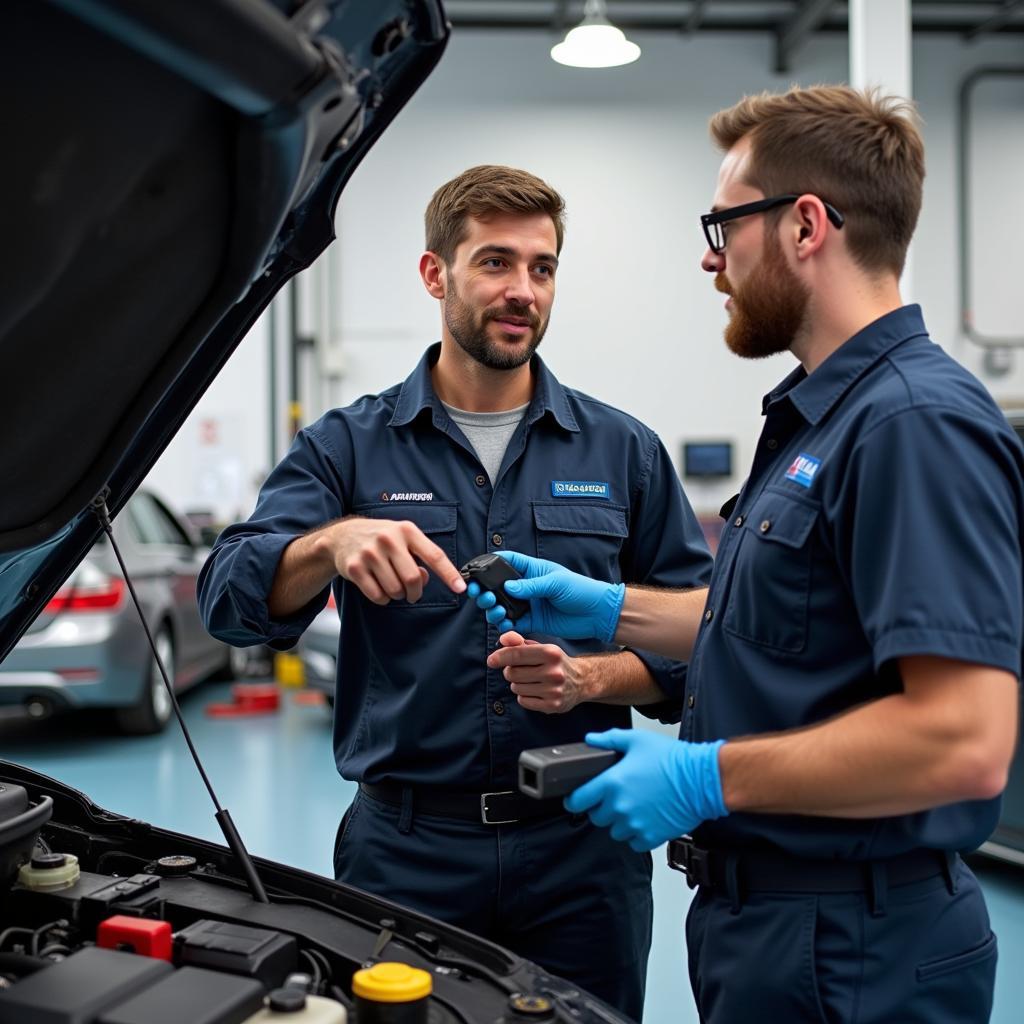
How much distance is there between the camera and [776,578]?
1.19 m

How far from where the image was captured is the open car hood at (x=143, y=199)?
834mm

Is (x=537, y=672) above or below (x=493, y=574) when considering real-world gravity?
below

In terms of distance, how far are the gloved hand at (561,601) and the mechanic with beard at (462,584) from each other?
0.17 ft

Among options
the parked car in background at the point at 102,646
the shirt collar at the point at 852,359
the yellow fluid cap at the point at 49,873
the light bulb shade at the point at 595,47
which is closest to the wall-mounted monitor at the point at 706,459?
the light bulb shade at the point at 595,47

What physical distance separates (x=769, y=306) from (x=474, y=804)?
2.83ft

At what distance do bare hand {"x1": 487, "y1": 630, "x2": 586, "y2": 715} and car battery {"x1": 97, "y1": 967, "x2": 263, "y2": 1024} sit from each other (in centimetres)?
65

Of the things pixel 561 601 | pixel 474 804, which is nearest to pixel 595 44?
pixel 561 601

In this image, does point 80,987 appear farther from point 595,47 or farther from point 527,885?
point 595,47

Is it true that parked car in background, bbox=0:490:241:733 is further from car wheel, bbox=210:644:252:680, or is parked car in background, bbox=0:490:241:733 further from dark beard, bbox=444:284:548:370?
dark beard, bbox=444:284:548:370

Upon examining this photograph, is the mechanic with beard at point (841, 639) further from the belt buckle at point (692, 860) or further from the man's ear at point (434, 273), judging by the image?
the man's ear at point (434, 273)

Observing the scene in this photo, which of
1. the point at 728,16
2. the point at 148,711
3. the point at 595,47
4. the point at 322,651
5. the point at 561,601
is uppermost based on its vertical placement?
the point at 728,16

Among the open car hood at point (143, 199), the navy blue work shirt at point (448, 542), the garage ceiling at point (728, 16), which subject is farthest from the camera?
the garage ceiling at point (728, 16)

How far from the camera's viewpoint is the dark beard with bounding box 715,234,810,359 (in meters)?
1.27

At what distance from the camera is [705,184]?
803 cm
